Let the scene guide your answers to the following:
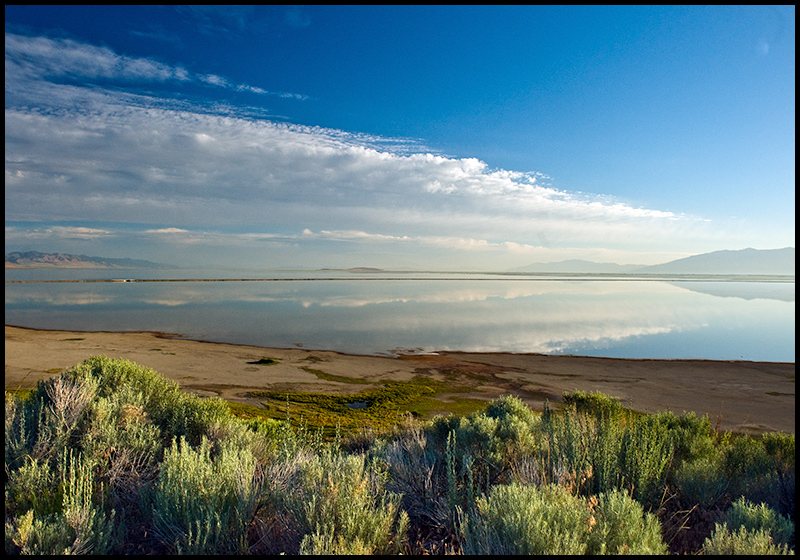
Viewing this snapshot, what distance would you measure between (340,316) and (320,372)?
1791 centimetres

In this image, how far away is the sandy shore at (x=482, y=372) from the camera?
45.4 feet

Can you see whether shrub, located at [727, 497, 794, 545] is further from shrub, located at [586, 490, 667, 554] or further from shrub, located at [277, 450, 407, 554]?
shrub, located at [277, 450, 407, 554]

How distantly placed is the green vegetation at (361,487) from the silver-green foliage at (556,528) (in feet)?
0.05

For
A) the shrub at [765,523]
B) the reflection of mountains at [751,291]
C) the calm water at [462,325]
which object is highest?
the reflection of mountains at [751,291]

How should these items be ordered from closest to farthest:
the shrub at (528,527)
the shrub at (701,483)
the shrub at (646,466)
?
the shrub at (528,527)
the shrub at (646,466)
the shrub at (701,483)

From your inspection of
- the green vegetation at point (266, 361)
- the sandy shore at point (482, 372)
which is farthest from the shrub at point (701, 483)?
the green vegetation at point (266, 361)

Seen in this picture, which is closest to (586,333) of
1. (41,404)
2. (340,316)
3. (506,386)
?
(506,386)

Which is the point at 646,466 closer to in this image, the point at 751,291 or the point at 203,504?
the point at 203,504

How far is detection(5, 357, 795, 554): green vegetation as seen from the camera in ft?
9.19

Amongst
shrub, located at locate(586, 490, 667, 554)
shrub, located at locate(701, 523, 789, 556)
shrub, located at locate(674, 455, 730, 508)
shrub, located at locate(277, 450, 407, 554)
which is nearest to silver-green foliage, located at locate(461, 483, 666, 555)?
shrub, located at locate(586, 490, 667, 554)

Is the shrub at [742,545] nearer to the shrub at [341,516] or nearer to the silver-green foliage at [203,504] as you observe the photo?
the shrub at [341,516]

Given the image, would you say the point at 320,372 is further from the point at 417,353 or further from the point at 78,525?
the point at 78,525

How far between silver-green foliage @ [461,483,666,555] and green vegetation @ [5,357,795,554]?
1 cm

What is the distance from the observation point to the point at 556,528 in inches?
101
